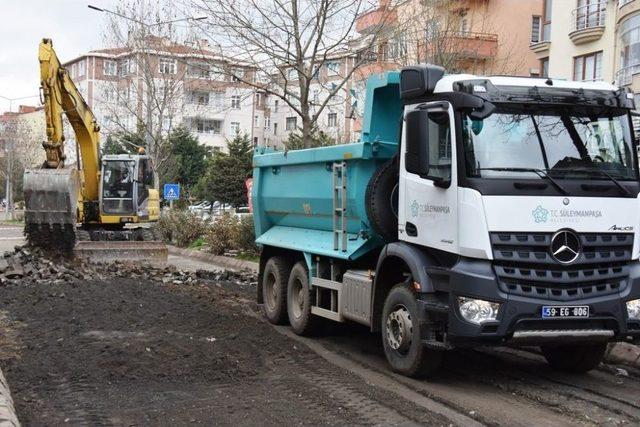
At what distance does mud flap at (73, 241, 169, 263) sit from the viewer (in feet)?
62.8

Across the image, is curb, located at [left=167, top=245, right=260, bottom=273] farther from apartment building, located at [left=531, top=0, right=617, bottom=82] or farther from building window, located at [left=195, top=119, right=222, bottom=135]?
building window, located at [left=195, top=119, right=222, bottom=135]

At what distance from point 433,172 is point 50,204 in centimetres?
1259

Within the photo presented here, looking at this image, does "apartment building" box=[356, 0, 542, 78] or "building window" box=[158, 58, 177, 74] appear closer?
"apartment building" box=[356, 0, 542, 78]

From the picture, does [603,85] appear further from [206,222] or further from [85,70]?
[85,70]

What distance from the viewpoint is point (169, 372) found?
725 cm

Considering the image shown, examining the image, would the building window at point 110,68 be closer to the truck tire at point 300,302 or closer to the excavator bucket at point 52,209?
the excavator bucket at point 52,209

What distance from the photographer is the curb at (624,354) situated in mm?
7871

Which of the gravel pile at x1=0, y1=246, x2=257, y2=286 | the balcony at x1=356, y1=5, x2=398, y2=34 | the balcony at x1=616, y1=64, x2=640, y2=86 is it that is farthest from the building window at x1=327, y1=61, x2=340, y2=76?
the balcony at x1=616, y1=64, x2=640, y2=86

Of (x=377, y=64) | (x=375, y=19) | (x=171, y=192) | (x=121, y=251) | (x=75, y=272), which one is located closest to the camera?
(x=75, y=272)

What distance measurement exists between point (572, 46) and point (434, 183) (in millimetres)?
28344

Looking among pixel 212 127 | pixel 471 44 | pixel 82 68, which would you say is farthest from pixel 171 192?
pixel 82 68

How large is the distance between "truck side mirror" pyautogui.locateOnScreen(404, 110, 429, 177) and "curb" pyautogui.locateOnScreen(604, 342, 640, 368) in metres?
3.23

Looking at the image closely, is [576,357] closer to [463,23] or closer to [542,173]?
[542,173]

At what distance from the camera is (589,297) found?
6.39 m
